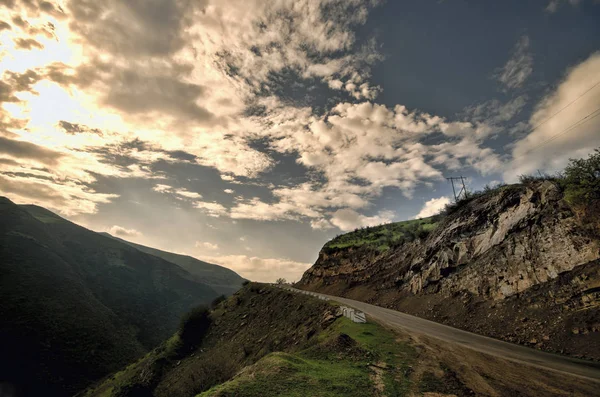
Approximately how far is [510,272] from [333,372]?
18684mm

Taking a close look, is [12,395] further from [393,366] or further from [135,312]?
[393,366]

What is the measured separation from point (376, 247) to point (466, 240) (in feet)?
68.2

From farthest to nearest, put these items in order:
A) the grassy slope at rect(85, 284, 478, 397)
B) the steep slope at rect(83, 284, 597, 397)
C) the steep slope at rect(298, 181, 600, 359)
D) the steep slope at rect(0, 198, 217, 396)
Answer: the steep slope at rect(0, 198, 217, 396) → the steep slope at rect(298, 181, 600, 359) → the grassy slope at rect(85, 284, 478, 397) → the steep slope at rect(83, 284, 597, 397)

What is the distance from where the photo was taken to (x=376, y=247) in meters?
47.0

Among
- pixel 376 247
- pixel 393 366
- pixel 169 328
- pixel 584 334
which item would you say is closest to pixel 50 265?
pixel 169 328

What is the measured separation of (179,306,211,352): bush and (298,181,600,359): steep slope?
2821cm

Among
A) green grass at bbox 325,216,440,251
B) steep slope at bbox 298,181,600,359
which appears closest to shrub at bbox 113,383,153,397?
Answer: steep slope at bbox 298,181,600,359

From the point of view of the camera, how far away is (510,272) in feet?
65.8

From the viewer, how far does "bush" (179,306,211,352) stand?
38969 mm

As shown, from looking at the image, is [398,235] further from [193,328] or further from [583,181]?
[193,328]

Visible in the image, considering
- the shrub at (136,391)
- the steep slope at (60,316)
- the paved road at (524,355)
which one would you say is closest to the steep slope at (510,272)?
the paved road at (524,355)

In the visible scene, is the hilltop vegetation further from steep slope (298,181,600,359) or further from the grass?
the grass

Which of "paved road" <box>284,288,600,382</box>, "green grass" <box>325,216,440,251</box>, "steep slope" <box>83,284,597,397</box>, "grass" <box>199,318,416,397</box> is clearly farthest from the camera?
"green grass" <box>325,216,440,251</box>

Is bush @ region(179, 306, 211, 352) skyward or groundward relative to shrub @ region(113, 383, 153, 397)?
skyward
